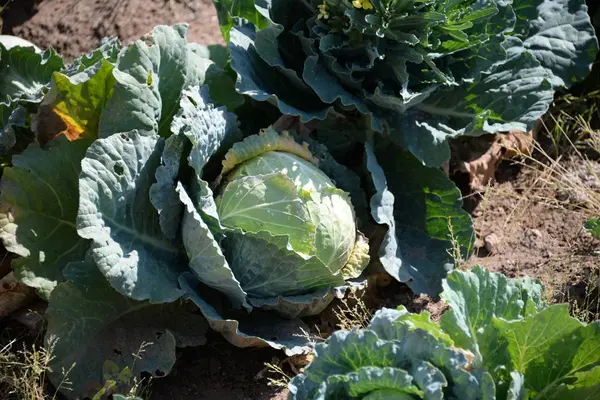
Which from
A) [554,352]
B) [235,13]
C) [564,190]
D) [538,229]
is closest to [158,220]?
[235,13]

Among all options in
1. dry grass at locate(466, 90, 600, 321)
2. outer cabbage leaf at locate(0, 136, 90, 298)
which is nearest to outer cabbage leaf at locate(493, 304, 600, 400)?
dry grass at locate(466, 90, 600, 321)

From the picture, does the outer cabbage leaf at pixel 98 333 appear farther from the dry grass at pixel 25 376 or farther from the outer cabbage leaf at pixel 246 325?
the outer cabbage leaf at pixel 246 325

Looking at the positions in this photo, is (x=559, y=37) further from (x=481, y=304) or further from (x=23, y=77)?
(x=23, y=77)

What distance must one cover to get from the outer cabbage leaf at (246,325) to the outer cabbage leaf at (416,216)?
61 cm

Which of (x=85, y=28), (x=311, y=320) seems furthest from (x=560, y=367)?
(x=85, y=28)

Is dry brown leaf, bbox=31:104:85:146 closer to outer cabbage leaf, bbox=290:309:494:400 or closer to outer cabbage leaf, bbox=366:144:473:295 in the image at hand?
outer cabbage leaf, bbox=366:144:473:295

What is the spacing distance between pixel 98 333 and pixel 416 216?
1.78 metres

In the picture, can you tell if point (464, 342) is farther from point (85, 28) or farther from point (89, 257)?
point (85, 28)

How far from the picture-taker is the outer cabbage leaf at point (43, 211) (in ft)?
11.1

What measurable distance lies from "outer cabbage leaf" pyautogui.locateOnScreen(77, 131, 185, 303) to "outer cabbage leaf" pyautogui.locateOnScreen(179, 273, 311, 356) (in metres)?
0.11

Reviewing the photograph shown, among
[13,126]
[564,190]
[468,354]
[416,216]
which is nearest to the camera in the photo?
[468,354]

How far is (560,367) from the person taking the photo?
2.78 metres

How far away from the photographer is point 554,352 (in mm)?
2771

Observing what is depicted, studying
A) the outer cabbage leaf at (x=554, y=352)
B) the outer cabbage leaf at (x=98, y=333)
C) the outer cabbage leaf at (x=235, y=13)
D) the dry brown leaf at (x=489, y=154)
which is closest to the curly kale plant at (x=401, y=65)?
the outer cabbage leaf at (x=235, y=13)
